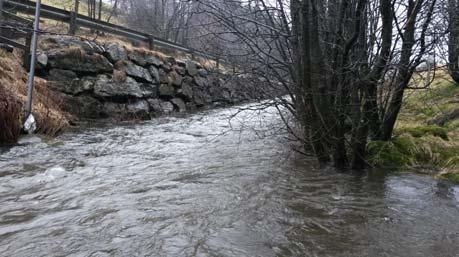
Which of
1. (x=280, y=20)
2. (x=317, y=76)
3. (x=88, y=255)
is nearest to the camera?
(x=88, y=255)

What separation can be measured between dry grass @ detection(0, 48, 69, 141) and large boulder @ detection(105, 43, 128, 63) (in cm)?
263

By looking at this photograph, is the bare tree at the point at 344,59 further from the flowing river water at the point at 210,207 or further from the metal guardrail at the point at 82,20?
the metal guardrail at the point at 82,20

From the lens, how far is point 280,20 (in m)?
6.53

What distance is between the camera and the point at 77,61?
10.6 m

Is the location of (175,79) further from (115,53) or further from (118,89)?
(118,89)

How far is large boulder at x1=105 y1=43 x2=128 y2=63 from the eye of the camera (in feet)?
39.4

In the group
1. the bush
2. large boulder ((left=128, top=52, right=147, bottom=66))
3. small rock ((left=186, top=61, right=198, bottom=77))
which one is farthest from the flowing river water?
small rock ((left=186, top=61, right=198, bottom=77))

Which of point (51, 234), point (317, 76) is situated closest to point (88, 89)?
point (317, 76)

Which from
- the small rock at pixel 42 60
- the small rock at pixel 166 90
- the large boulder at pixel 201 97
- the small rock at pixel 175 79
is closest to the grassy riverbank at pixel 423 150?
the small rock at pixel 42 60

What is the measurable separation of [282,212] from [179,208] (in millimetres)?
986

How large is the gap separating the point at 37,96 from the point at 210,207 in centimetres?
612

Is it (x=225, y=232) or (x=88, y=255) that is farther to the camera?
(x=225, y=232)

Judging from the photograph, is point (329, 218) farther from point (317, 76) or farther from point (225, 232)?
point (317, 76)

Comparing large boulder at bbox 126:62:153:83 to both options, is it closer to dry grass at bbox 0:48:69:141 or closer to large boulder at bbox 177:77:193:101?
large boulder at bbox 177:77:193:101
